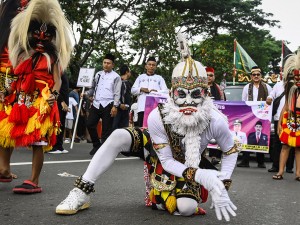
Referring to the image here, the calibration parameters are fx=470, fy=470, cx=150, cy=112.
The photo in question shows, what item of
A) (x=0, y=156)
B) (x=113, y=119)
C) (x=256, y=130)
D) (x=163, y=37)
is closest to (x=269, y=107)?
(x=256, y=130)

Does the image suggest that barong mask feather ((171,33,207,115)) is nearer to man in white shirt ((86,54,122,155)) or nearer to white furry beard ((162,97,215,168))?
white furry beard ((162,97,215,168))

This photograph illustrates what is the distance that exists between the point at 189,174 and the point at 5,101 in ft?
6.32

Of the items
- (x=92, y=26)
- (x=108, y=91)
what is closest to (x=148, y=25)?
(x=92, y=26)

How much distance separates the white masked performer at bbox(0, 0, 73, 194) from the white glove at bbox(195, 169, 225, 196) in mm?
1557

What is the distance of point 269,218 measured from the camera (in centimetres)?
353

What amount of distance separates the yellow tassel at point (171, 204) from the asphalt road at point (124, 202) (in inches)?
2.5

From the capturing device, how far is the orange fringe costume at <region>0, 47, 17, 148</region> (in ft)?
13.4

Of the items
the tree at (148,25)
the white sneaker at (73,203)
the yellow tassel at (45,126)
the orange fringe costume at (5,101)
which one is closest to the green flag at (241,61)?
the tree at (148,25)

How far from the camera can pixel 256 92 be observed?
8383mm

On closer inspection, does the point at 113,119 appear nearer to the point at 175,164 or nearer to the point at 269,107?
the point at 269,107

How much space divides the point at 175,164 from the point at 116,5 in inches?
655

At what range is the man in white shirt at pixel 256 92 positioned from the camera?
8125 millimetres

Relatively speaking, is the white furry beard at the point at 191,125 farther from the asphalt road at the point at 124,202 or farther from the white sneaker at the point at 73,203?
the white sneaker at the point at 73,203

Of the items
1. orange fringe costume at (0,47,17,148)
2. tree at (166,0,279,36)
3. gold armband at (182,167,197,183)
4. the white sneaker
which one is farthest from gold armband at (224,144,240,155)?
tree at (166,0,279,36)
